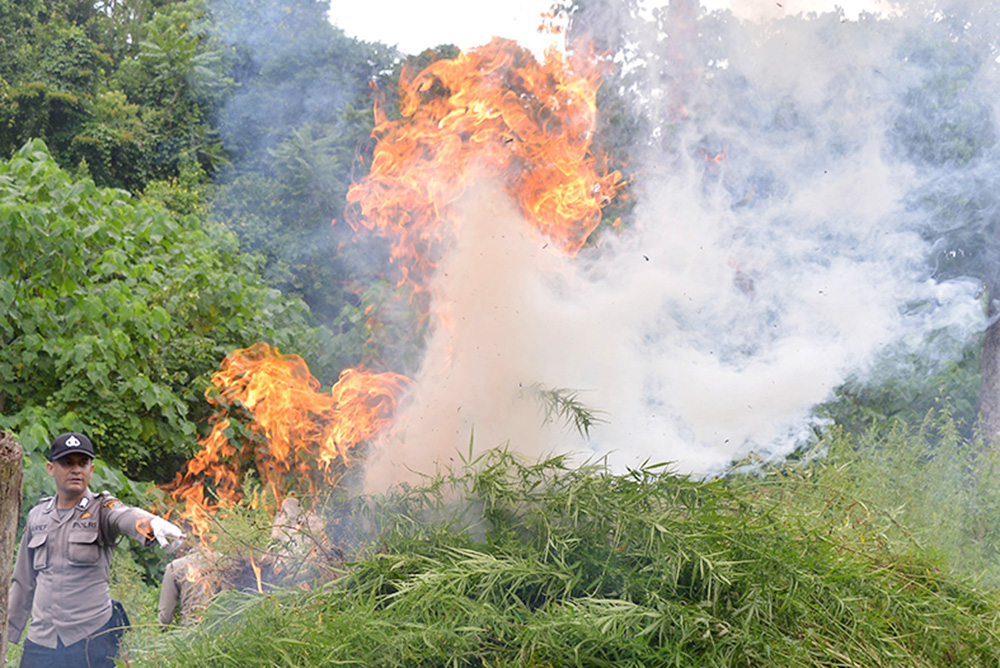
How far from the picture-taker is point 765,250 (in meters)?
5.34

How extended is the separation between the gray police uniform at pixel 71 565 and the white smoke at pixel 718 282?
131cm

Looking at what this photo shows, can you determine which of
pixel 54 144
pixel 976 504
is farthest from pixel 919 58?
pixel 54 144

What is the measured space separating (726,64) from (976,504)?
12.2 ft

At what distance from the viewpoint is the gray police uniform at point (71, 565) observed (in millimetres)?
3643

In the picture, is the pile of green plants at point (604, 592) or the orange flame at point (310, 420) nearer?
the pile of green plants at point (604, 592)

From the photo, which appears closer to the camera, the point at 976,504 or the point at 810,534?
the point at 810,534

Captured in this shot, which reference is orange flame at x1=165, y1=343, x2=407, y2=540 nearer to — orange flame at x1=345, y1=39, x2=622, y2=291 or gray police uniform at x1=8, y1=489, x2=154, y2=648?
gray police uniform at x1=8, y1=489, x2=154, y2=648

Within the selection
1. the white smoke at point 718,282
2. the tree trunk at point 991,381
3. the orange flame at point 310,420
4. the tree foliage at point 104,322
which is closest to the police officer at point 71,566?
the orange flame at point 310,420

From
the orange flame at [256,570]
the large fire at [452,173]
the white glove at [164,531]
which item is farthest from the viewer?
the large fire at [452,173]

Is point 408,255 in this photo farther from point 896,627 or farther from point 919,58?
point 919,58

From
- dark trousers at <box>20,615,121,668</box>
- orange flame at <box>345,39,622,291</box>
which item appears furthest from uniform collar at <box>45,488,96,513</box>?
orange flame at <box>345,39,622,291</box>

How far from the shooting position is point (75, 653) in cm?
363

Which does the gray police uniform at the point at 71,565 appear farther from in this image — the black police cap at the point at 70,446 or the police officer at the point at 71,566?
the black police cap at the point at 70,446

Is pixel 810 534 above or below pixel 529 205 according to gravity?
below
